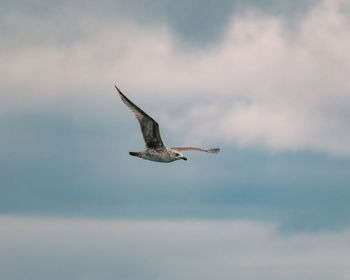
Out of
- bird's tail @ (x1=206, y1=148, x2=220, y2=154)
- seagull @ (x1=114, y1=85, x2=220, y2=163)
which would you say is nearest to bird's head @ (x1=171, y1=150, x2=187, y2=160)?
seagull @ (x1=114, y1=85, x2=220, y2=163)

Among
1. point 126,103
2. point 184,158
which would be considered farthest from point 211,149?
point 126,103

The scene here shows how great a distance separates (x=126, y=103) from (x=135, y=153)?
27.8ft

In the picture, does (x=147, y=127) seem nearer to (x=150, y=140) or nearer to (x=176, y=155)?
(x=150, y=140)

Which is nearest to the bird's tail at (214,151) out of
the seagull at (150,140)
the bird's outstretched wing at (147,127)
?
the seagull at (150,140)

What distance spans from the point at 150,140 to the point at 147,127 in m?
2.05

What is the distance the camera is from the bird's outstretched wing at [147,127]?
45.1 metres

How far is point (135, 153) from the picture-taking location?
171ft

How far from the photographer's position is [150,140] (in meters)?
50.1

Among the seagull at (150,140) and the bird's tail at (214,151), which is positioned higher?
the bird's tail at (214,151)

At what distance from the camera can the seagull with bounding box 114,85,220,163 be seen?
45.6m

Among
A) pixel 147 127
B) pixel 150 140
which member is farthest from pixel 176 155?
pixel 147 127

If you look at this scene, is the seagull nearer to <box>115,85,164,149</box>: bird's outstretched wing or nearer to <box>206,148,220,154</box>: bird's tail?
<box>115,85,164,149</box>: bird's outstretched wing

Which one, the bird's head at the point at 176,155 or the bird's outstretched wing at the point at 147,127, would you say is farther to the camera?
the bird's head at the point at 176,155

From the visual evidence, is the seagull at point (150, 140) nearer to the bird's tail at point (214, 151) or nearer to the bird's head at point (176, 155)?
the bird's head at point (176, 155)
